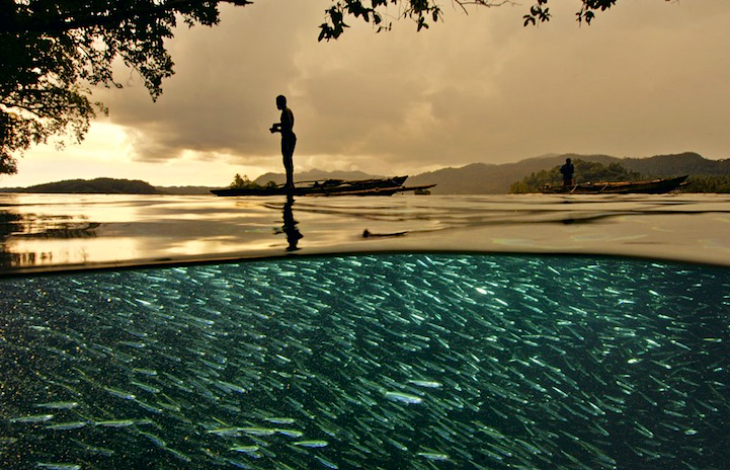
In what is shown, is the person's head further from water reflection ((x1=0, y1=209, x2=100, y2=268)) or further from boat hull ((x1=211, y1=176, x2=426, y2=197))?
water reflection ((x1=0, y1=209, x2=100, y2=268))

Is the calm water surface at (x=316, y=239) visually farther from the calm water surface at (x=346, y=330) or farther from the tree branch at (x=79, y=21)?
the tree branch at (x=79, y=21)

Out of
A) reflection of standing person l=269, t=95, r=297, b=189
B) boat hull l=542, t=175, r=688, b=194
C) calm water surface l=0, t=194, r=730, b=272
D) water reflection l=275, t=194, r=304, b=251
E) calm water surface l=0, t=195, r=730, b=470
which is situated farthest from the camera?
boat hull l=542, t=175, r=688, b=194

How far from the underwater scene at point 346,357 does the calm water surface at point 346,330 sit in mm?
73

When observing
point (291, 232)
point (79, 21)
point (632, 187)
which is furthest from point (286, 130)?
point (632, 187)

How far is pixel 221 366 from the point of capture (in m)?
12.0

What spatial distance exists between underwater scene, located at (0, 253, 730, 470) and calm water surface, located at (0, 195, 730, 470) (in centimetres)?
7

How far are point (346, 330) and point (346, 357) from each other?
736 mm

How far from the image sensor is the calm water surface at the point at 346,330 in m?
6.63

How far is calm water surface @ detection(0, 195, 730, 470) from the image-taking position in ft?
21.8

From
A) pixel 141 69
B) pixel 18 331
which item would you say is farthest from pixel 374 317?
pixel 141 69

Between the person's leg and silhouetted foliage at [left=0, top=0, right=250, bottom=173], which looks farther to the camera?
the person's leg

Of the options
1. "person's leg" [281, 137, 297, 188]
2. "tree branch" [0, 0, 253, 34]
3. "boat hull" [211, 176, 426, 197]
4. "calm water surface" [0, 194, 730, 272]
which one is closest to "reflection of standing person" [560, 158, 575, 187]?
"boat hull" [211, 176, 426, 197]

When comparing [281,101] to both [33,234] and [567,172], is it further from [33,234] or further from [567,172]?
[567,172]

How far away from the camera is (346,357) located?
12133 millimetres
